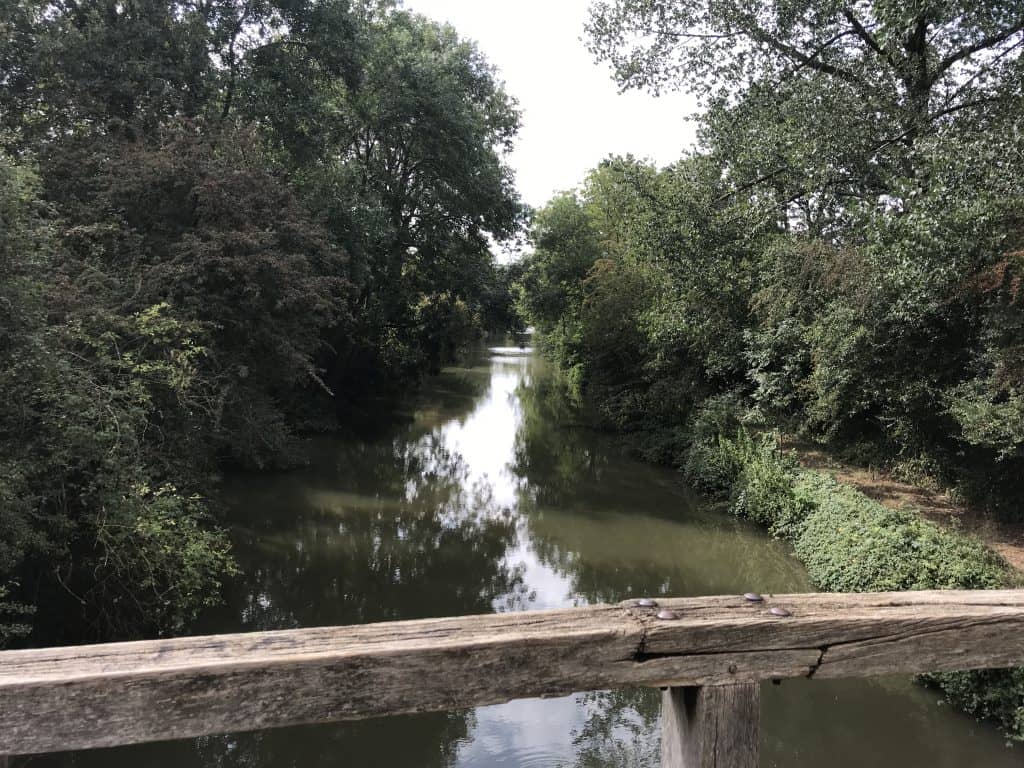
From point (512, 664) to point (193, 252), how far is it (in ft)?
35.0

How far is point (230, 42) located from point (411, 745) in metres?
17.0

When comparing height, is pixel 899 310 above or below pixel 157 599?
above

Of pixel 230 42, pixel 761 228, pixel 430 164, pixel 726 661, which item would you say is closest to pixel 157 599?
pixel 726 661

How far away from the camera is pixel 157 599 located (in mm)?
7020

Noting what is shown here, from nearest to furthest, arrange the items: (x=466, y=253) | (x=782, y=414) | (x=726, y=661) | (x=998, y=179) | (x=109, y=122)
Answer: (x=726, y=661), (x=998, y=179), (x=109, y=122), (x=782, y=414), (x=466, y=253)

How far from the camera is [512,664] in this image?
4.76 feet

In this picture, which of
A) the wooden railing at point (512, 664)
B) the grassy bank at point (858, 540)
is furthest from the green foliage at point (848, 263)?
the wooden railing at point (512, 664)

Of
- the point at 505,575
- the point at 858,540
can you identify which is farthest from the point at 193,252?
the point at 858,540

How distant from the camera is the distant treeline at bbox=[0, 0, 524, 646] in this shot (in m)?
6.64

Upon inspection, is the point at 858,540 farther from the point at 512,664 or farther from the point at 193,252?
the point at 193,252

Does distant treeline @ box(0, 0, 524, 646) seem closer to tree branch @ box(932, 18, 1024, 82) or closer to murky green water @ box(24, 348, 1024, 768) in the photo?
murky green water @ box(24, 348, 1024, 768)

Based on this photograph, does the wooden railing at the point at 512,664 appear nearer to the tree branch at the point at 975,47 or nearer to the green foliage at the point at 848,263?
the green foliage at the point at 848,263

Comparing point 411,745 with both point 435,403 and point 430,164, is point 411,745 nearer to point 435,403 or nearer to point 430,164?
point 430,164

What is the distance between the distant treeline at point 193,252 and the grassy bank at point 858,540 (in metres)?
7.49
